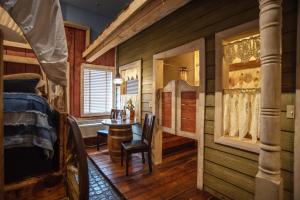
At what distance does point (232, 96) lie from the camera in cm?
212

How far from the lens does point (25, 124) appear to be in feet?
4.93

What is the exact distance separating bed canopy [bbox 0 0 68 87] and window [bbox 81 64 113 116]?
313 centimetres

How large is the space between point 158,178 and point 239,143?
4.67 feet

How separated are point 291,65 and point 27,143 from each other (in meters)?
2.45

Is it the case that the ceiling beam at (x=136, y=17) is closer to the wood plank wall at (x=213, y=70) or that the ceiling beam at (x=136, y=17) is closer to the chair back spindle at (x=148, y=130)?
the wood plank wall at (x=213, y=70)

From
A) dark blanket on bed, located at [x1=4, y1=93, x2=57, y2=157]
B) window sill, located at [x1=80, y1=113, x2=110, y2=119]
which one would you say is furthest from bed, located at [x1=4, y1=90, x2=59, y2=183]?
window sill, located at [x1=80, y1=113, x2=110, y2=119]


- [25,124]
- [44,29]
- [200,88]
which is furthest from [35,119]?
[200,88]

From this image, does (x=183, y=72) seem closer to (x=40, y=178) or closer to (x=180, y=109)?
(x=180, y=109)

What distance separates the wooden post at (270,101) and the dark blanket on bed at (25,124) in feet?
5.52

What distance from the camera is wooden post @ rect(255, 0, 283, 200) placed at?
1.07m

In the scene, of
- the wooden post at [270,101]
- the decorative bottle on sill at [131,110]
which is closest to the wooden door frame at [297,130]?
the wooden post at [270,101]

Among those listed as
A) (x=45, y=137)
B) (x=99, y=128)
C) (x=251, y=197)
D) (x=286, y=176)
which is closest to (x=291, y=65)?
(x=286, y=176)

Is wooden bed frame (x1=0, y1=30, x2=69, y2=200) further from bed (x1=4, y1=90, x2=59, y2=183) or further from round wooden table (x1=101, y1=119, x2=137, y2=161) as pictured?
round wooden table (x1=101, y1=119, x2=137, y2=161)

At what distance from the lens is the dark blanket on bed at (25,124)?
4.79 ft
